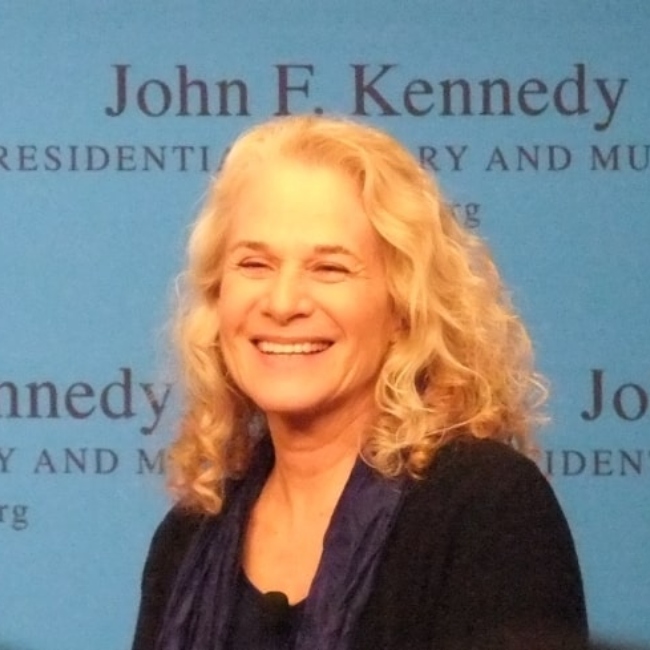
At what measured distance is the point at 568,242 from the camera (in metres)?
2.03

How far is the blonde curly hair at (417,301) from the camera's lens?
135 centimetres

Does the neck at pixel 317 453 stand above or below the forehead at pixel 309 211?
below

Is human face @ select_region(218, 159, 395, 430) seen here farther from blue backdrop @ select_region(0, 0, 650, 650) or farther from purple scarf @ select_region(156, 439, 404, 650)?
blue backdrop @ select_region(0, 0, 650, 650)

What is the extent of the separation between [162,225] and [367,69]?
1.16ft

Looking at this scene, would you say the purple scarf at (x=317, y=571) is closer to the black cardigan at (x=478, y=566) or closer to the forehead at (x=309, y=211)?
the black cardigan at (x=478, y=566)

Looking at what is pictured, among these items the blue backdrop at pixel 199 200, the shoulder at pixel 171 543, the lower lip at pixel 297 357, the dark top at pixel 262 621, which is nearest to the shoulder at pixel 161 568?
the shoulder at pixel 171 543

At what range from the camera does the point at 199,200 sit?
2.05 metres

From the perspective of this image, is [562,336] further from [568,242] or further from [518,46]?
[518,46]

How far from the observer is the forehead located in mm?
1341

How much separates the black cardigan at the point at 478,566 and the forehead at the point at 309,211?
21 centimetres

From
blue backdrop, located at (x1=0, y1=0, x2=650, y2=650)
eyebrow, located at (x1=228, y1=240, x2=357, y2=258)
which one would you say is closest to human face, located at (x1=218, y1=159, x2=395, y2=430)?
eyebrow, located at (x1=228, y1=240, x2=357, y2=258)

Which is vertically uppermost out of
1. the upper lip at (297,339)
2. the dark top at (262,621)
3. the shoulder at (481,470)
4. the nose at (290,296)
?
the nose at (290,296)

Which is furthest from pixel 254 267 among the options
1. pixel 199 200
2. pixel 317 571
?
pixel 199 200

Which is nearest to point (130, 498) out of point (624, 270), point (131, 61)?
point (131, 61)
